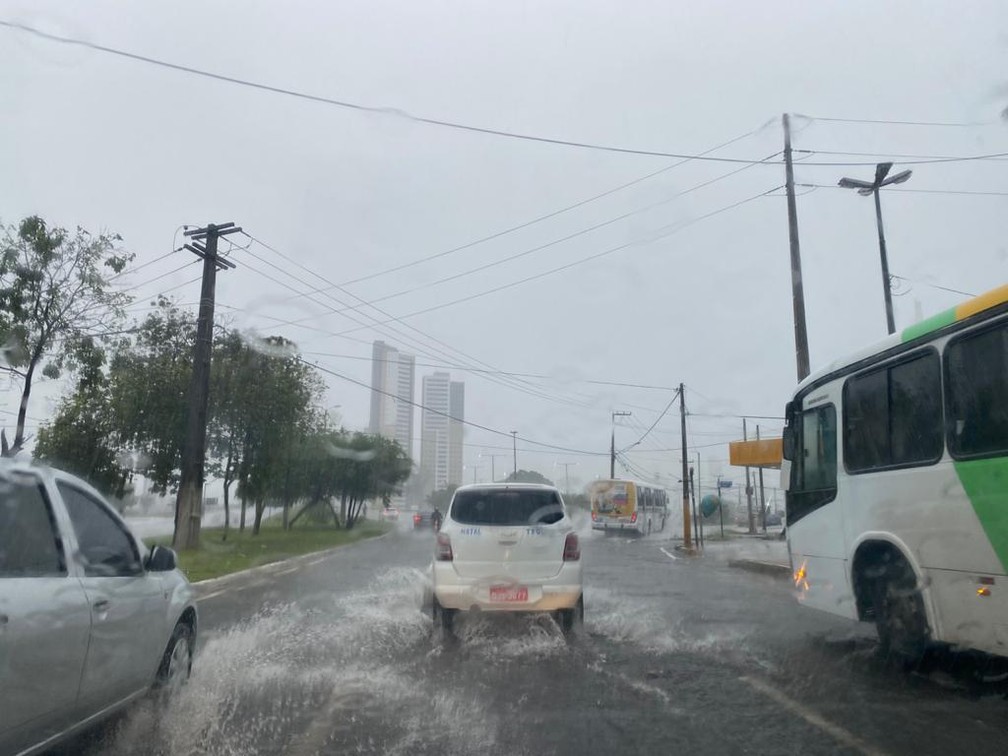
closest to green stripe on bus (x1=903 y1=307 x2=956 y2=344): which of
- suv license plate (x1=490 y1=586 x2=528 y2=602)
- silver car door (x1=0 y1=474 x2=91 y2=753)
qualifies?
suv license plate (x1=490 y1=586 x2=528 y2=602)

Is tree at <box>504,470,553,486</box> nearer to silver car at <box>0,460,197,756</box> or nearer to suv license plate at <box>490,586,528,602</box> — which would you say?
suv license plate at <box>490,586,528,602</box>

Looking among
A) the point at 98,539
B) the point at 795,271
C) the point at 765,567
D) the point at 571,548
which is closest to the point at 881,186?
the point at 795,271

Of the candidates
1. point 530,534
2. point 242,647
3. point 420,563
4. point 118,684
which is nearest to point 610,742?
point 118,684

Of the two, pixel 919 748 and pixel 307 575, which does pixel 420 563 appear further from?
pixel 919 748

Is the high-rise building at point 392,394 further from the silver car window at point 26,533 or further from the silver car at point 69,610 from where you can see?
the silver car window at point 26,533

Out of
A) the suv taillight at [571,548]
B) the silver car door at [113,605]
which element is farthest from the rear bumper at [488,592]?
the silver car door at [113,605]

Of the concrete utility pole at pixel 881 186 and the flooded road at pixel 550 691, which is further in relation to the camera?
the concrete utility pole at pixel 881 186

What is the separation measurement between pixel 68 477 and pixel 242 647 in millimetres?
4304

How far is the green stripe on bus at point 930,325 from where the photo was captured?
678 centimetres

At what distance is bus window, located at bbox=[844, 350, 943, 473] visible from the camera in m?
6.89

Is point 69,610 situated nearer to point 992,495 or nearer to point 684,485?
point 992,495

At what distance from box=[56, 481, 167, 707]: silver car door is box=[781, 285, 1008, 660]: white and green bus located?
5599 mm

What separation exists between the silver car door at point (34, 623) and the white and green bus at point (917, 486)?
579cm

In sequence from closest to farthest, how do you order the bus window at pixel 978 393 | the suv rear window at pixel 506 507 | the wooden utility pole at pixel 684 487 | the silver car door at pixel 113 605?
the silver car door at pixel 113 605, the bus window at pixel 978 393, the suv rear window at pixel 506 507, the wooden utility pole at pixel 684 487
